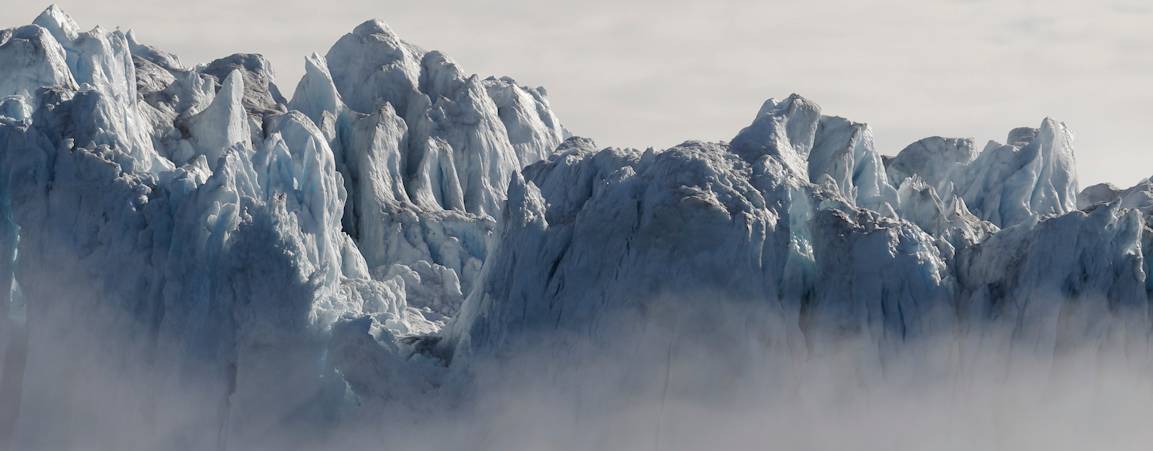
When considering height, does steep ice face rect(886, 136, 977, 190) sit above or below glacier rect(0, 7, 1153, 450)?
above

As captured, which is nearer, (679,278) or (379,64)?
(679,278)

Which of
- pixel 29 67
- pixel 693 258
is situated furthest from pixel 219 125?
pixel 693 258

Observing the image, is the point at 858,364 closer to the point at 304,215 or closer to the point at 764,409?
the point at 764,409

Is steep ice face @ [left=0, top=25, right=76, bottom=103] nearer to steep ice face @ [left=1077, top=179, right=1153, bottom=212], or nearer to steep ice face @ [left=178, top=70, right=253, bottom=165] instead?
steep ice face @ [left=178, top=70, right=253, bottom=165]

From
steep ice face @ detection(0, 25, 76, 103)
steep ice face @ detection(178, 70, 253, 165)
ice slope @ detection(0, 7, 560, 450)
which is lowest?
ice slope @ detection(0, 7, 560, 450)

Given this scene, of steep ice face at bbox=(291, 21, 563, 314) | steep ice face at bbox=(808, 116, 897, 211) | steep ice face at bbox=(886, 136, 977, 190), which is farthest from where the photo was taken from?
steep ice face at bbox=(886, 136, 977, 190)

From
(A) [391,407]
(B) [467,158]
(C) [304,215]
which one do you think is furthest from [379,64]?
(A) [391,407]

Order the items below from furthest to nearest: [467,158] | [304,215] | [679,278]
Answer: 1. [467,158]
2. [304,215]
3. [679,278]

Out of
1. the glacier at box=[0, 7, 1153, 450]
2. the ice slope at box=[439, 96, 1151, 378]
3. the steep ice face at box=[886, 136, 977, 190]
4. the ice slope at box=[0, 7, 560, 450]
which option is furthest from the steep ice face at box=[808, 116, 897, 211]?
the ice slope at box=[0, 7, 560, 450]

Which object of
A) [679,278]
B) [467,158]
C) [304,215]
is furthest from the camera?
[467,158]

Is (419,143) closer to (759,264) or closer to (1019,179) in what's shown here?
(1019,179)

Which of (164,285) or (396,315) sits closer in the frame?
(164,285)
